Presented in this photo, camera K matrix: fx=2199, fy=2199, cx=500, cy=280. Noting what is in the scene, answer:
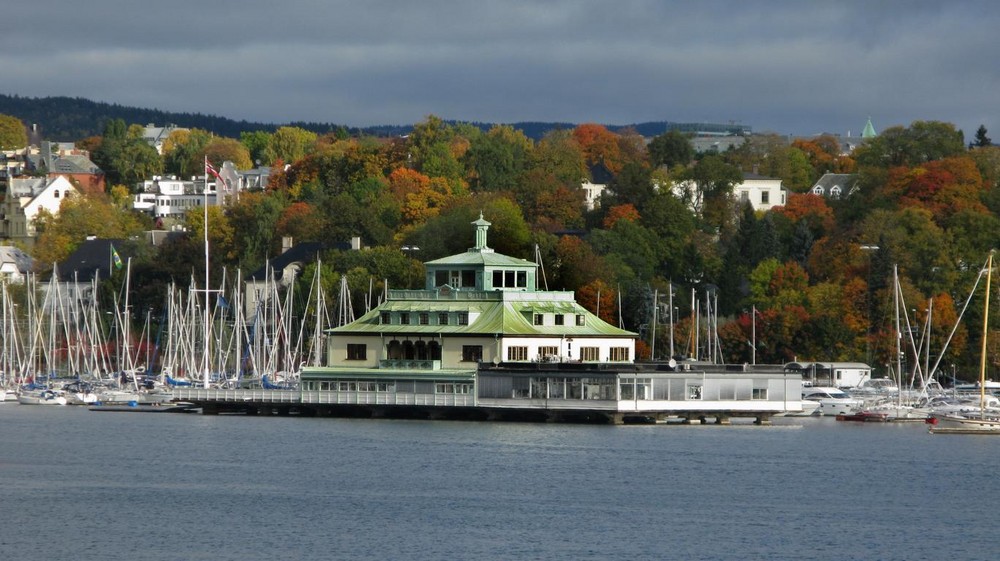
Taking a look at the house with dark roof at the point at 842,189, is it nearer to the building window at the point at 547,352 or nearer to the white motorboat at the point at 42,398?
the white motorboat at the point at 42,398

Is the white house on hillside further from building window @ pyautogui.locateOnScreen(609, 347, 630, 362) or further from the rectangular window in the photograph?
the rectangular window

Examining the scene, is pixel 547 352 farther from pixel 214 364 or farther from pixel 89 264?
pixel 89 264

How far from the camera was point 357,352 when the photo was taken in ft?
363

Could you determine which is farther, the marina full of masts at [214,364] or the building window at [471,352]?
the marina full of masts at [214,364]

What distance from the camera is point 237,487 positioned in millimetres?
78938

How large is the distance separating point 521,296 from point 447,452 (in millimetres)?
21396

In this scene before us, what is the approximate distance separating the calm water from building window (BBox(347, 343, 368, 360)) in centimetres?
434

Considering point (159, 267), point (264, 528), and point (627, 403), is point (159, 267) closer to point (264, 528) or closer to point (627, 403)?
point (627, 403)

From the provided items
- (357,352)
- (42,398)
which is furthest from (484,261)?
(42,398)

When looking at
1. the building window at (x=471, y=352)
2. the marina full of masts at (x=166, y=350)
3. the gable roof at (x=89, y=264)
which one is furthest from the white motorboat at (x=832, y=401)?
the gable roof at (x=89, y=264)

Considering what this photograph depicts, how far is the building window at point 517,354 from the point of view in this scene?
354 feet

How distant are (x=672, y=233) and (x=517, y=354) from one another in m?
56.9

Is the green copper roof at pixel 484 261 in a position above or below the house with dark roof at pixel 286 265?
below

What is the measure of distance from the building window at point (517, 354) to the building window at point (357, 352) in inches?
301
